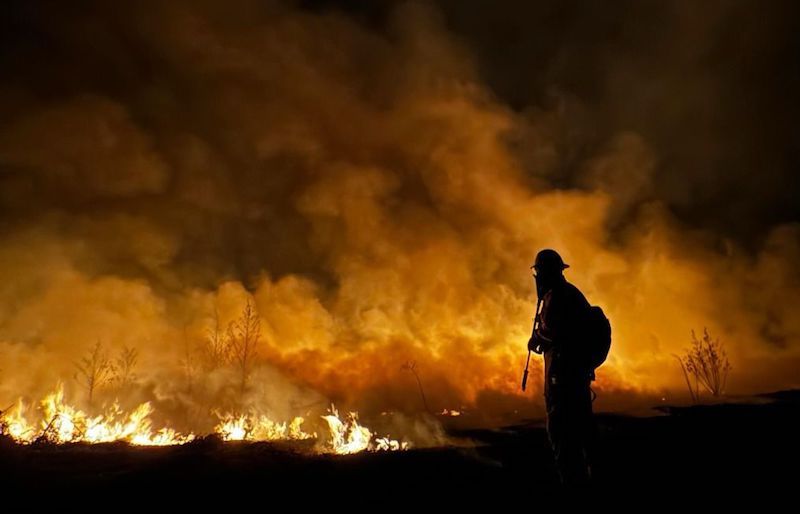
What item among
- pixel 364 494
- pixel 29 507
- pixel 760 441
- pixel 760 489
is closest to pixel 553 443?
pixel 760 489

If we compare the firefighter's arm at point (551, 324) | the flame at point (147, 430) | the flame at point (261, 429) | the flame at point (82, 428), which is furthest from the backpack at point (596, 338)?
the flame at point (82, 428)

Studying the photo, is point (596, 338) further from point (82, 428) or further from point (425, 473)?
point (82, 428)

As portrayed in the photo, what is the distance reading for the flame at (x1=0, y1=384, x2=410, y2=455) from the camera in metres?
25.3

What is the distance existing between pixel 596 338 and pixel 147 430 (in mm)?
34873

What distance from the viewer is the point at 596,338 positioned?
21.1 feet

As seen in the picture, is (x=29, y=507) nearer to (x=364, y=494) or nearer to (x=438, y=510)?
(x=364, y=494)

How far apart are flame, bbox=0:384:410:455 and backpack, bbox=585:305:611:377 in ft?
64.8

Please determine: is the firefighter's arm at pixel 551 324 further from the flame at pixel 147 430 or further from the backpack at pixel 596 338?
the flame at pixel 147 430

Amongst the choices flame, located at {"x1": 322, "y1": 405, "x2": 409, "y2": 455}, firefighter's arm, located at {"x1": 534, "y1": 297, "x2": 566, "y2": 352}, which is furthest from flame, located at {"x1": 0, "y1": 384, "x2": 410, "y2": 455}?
firefighter's arm, located at {"x1": 534, "y1": 297, "x2": 566, "y2": 352}

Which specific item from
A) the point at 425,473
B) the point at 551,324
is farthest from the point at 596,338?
the point at 425,473

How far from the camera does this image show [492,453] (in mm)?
19250

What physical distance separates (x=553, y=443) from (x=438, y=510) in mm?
2653

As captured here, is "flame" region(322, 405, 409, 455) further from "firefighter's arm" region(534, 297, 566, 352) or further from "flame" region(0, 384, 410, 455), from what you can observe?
"firefighter's arm" region(534, 297, 566, 352)

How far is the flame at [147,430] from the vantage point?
2530cm
